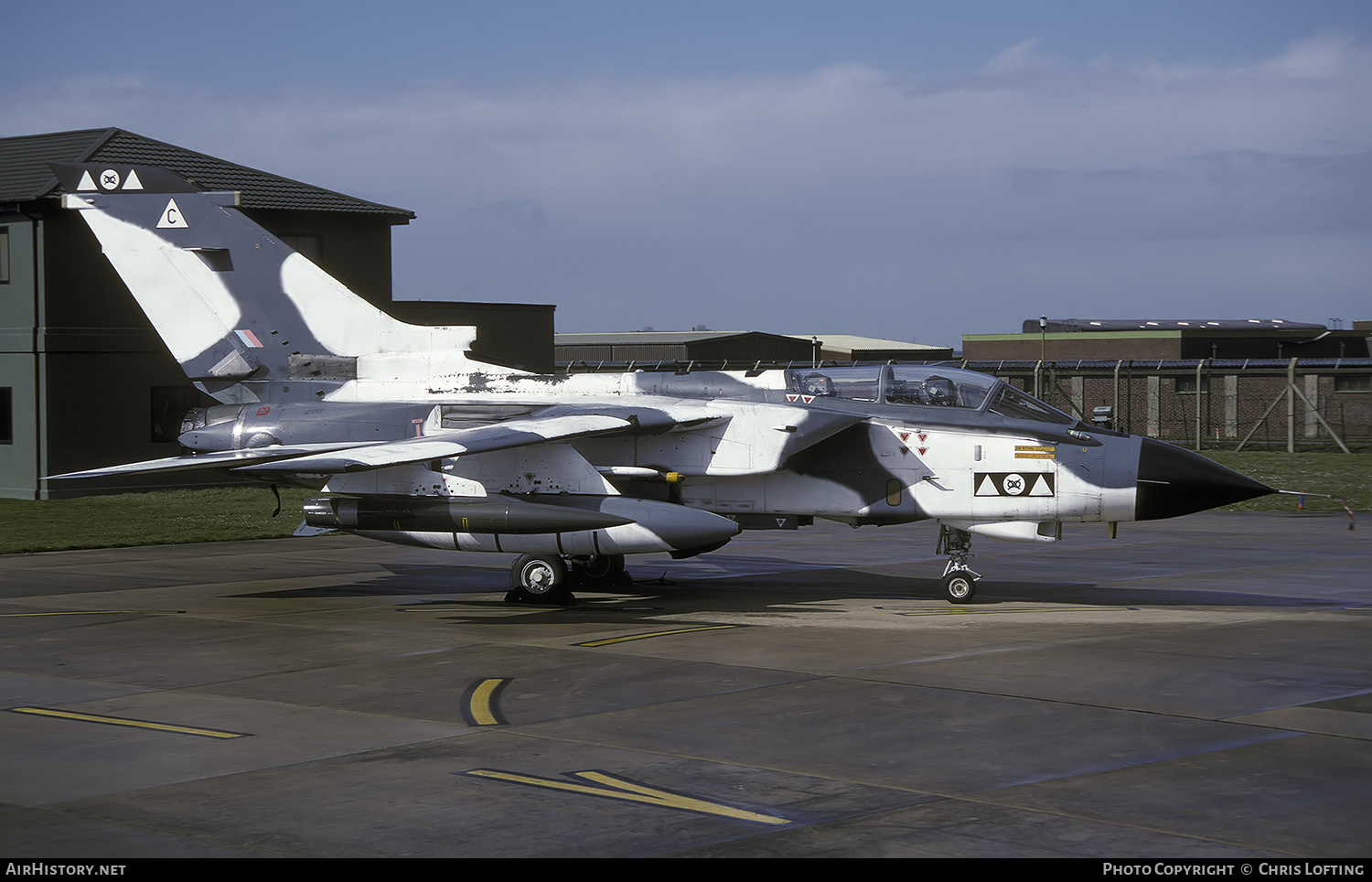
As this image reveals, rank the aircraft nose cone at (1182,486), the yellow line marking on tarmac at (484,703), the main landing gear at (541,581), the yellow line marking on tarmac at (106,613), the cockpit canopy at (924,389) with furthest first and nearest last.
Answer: the main landing gear at (541,581) → the cockpit canopy at (924,389) → the yellow line marking on tarmac at (106,613) → the aircraft nose cone at (1182,486) → the yellow line marking on tarmac at (484,703)

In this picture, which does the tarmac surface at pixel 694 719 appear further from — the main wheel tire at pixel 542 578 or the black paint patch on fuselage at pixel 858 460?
the black paint patch on fuselage at pixel 858 460

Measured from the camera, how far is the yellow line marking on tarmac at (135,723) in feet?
32.0

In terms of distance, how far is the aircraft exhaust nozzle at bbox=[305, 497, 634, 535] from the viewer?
51.0ft

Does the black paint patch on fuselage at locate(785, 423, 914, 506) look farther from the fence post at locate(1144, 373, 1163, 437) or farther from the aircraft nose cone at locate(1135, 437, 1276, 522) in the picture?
the fence post at locate(1144, 373, 1163, 437)

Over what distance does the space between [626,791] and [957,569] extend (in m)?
9.36

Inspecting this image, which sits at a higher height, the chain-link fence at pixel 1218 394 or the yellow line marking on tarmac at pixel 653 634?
the chain-link fence at pixel 1218 394

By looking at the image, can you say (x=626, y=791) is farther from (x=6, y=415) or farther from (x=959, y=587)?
(x=6, y=415)

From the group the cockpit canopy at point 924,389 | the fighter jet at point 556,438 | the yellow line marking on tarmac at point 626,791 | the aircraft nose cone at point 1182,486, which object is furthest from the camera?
the cockpit canopy at point 924,389

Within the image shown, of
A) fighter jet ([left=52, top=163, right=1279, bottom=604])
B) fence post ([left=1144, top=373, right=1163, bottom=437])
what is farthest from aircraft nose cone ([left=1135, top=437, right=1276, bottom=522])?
fence post ([left=1144, top=373, right=1163, bottom=437])

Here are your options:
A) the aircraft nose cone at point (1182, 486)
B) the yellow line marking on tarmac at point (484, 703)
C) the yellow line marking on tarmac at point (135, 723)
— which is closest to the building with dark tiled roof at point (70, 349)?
the yellow line marking on tarmac at point (135, 723)

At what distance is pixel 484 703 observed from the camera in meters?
10.8

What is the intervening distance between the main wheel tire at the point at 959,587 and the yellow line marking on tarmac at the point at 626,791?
8787 mm

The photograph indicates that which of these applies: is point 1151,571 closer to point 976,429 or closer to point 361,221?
point 976,429

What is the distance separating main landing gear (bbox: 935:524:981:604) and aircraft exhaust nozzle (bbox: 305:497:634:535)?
13.6ft
